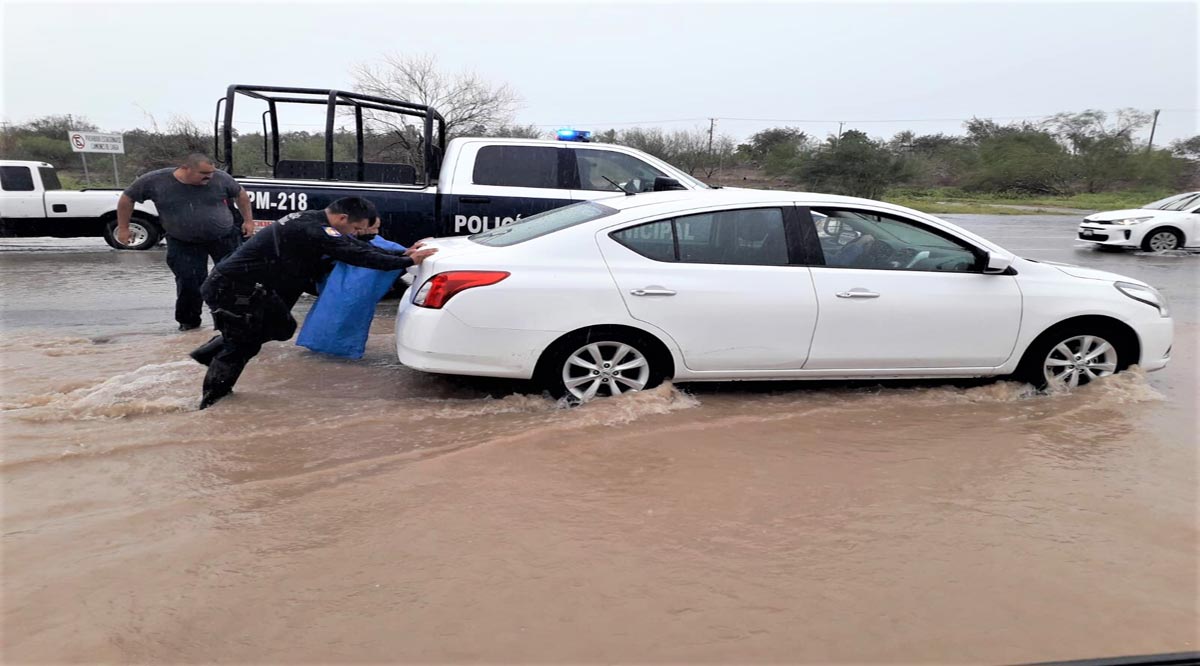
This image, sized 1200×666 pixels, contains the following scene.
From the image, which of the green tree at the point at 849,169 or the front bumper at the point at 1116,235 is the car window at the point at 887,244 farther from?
the green tree at the point at 849,169

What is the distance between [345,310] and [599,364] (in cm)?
190

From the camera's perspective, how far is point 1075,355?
16.5 feet

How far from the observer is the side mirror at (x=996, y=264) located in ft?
15.7

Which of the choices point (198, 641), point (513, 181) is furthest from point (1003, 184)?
point (198, 641)

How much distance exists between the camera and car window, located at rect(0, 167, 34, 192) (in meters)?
12.1

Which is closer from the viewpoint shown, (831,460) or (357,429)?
(831,460)

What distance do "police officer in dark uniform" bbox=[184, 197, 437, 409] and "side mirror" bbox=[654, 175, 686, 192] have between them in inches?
121

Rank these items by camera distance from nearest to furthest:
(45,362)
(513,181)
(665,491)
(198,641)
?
(198,641)
(665,491)
(45,362)
(513,181)

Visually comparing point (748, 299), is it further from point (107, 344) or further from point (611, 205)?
point (107, 344)

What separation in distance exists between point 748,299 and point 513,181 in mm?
3763

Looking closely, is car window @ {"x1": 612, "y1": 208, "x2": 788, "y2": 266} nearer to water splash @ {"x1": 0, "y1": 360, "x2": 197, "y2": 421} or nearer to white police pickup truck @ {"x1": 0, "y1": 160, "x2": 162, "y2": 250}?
water splash @ {"x1": 0, "y1": 360, "x2": 197, "y2": 421}

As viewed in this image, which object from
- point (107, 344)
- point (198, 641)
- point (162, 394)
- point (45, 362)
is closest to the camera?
point (198, 641)

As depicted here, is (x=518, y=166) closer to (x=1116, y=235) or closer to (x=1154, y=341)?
(x=1154, y=341)

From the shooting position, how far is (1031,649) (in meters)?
2.56
